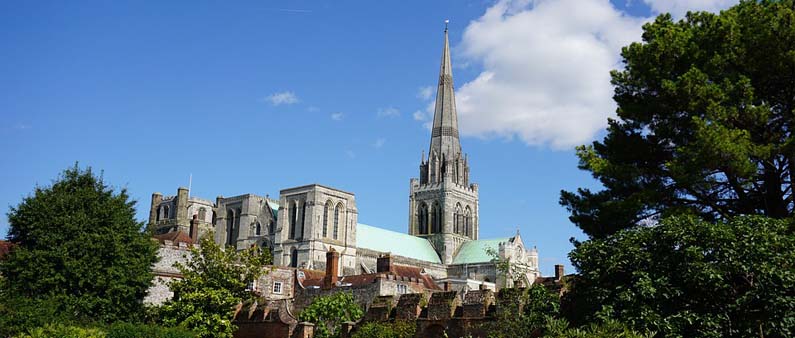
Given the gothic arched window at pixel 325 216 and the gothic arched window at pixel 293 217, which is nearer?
the gothic arched window at pixel 325 216

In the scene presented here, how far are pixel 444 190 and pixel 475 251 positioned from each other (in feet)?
33.2

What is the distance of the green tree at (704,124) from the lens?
22.8 m

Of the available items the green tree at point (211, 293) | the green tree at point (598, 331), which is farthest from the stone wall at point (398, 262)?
the green tree at point (598, 331)

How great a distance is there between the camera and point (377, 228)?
4213 inches

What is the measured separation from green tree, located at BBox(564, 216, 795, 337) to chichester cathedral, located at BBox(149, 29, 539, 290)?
63323mm

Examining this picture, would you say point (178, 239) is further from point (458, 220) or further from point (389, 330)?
point (458, 220)

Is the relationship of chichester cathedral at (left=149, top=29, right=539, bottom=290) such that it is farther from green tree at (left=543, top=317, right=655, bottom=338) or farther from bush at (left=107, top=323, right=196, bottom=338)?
green tree at (left=543, top=317, right=655, bottom=338)

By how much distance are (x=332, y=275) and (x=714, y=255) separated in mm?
31570

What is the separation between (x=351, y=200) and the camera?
326ft

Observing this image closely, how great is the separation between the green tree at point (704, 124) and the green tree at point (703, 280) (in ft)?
7.79

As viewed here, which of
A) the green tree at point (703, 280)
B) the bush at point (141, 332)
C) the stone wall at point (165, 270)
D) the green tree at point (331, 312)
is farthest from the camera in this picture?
the stone wall at point (165, 270)

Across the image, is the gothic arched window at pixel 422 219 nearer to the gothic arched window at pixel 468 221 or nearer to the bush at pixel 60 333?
the gothic arched window at pixel 468 221

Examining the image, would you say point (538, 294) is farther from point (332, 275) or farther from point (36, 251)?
point (332, 275)

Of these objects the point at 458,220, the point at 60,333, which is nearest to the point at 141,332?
the point at 60,333
